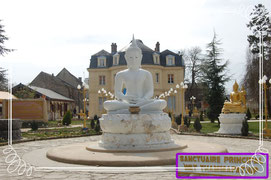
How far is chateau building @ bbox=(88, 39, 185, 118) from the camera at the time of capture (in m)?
38.2

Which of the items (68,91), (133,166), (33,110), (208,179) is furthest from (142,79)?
(68,91)

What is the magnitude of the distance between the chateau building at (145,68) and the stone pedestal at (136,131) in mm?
28763

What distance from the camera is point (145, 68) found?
37.9m

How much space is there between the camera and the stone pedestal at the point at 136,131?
28.2 feet

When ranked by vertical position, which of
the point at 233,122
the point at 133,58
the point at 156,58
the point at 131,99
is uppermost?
the point at 156,58

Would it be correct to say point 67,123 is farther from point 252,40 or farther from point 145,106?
point 252,40

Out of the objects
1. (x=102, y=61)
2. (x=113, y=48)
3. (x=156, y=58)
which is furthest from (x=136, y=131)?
(x=113, y=48)

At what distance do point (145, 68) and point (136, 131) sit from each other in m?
29.5

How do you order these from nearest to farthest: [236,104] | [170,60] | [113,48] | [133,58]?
[133,58] < [236,104] < [170,60] < [113,48]

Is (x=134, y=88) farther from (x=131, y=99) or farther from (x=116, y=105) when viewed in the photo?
(x=116, y=105)

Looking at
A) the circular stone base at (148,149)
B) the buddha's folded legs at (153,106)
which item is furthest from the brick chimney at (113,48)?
the circular stone base at (148,149)

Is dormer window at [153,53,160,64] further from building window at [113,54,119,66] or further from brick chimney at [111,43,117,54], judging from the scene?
brick chimney at [111,43,117,54]

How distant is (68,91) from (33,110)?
28166 mm

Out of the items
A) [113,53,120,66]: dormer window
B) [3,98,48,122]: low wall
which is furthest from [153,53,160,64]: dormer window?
[3,98,48,122]: low wall
